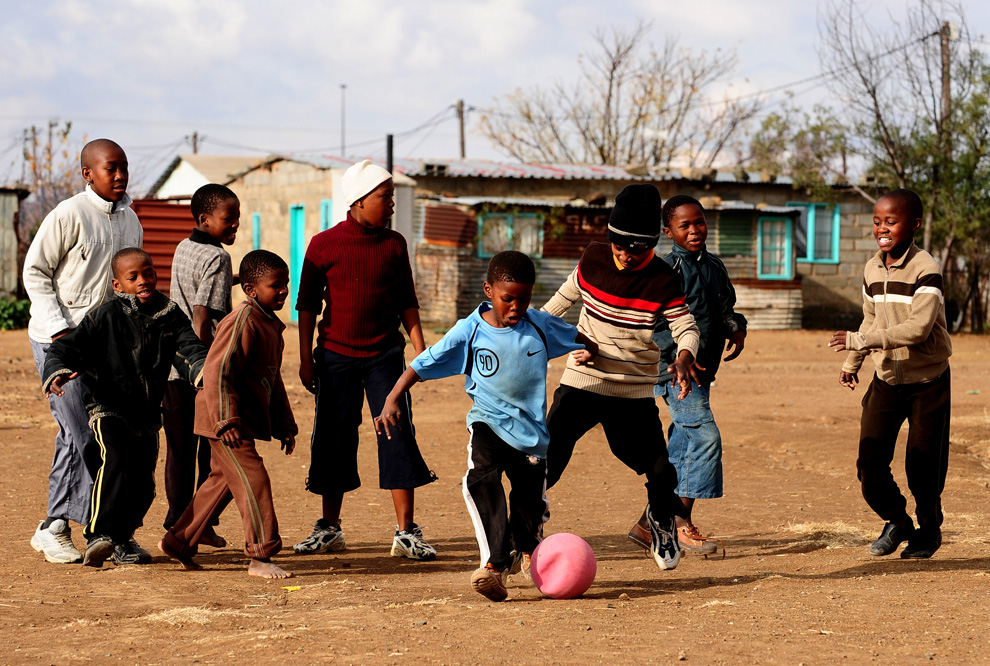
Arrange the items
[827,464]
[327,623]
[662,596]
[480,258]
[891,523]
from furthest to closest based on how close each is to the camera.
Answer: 1. [480,258]
2. [827,464]
3. [891,523]
4. [662,596]
5. [327,623]

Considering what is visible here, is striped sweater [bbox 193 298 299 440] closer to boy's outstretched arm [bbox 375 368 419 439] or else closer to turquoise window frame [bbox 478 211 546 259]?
boy's outstretched arm [bbox 375 368 419 439]

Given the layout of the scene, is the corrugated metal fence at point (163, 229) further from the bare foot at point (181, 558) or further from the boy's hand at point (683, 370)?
the boy's hand at point (683, 370)

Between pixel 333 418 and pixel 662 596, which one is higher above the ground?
pixel 333 418

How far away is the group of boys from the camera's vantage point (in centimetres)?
493

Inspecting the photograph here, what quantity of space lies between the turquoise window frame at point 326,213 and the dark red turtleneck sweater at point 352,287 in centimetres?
1747

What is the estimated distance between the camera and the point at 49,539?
18.4 ft

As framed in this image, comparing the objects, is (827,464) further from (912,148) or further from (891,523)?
(912,148)

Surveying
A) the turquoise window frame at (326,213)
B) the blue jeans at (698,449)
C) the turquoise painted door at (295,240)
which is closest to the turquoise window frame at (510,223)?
the turquoise window frame at (326,213)

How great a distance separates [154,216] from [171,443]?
1834 centimetres

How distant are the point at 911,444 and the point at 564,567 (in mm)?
2052

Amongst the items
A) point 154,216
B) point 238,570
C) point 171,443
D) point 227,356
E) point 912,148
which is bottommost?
point 238,570

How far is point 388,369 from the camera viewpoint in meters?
5.79

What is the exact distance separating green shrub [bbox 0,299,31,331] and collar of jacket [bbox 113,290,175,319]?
18.4m

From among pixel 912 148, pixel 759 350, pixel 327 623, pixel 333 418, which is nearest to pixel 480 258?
pixel 759 350
